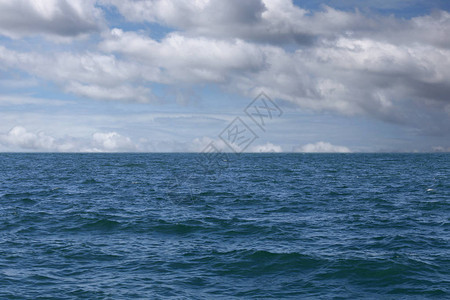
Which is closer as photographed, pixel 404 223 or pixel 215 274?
pixel 215 274

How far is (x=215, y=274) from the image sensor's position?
19.0 m

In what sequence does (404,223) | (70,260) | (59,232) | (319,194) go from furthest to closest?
(319,194) < (404,223) < (59,232) < (70,260)

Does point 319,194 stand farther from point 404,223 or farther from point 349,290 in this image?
point 349,290

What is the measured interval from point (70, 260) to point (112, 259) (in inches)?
87.3

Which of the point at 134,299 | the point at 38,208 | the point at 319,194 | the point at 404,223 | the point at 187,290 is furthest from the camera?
the point at 319,194

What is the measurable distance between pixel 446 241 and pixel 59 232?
26180 millimetres

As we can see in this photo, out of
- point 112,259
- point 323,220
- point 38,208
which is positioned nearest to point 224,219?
point 323,220

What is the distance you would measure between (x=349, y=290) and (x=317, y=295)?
167 cm

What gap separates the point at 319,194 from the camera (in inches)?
1877

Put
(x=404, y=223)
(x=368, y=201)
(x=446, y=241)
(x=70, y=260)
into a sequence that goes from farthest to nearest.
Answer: (x=368, y=201) < (x=404, y=223) < (x=446, y=241) < (x=70, y=260)

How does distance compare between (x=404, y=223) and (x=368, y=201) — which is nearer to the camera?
(x=404, y=223)

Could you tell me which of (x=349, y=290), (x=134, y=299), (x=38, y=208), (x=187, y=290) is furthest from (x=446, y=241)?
(x=38, y=208)

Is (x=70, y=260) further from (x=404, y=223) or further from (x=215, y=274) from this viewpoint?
(x=404, y=223)

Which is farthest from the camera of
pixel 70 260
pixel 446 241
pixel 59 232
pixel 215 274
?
pixel 59 232
